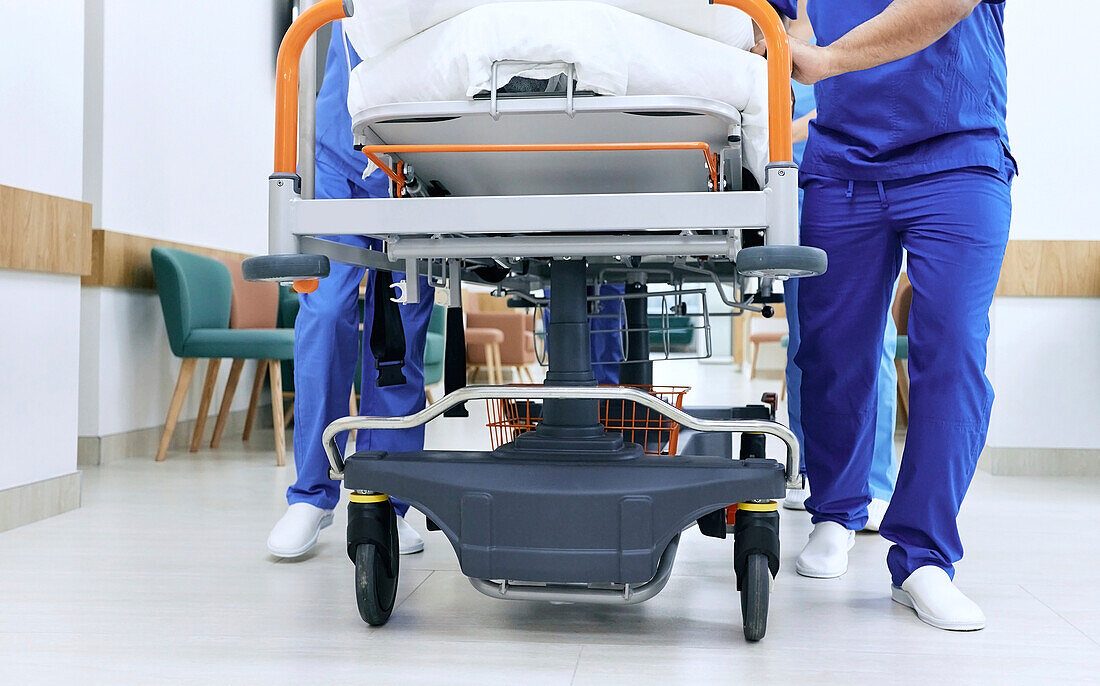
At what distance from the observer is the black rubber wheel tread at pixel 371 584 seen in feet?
4.50

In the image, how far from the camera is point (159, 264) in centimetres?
323

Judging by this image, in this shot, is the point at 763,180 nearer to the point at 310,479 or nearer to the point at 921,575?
the point at 921,575

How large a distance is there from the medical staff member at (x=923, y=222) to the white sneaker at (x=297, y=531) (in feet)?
3.21

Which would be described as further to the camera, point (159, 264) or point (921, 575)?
point (159, 264)

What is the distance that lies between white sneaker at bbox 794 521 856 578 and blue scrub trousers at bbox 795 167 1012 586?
18 centimetres

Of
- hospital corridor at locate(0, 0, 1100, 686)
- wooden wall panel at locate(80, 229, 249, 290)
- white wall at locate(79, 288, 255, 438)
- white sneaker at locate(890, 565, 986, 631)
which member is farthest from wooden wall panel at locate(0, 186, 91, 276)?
white sneaker at locate(890, 565, 986, 631)

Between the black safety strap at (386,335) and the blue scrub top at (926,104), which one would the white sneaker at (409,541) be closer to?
the black safety strap at (386,335)

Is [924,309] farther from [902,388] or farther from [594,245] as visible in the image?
[902,388]

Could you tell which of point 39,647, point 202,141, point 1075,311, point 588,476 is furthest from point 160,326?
point 1075,311

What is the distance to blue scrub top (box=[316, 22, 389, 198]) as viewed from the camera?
1912 mm

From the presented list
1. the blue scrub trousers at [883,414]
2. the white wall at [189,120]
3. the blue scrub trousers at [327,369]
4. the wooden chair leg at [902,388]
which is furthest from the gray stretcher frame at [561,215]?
the wooden chair leg at [902,388]

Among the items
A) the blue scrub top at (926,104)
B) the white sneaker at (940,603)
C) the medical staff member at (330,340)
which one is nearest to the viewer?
the white sneaker at (940,603)

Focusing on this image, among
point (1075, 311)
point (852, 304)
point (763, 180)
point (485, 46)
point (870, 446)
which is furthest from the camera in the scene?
point (1075, 311)

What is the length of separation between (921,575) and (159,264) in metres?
2.69
